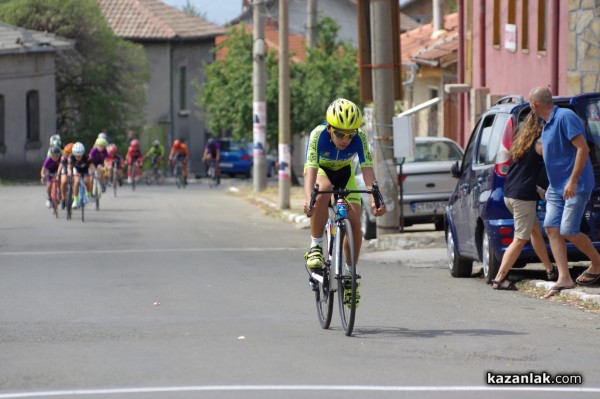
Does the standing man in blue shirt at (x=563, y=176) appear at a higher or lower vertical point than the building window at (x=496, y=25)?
lower

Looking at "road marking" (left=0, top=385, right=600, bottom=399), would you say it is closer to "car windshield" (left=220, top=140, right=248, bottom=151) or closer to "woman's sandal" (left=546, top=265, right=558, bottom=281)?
"woman's sandal" (left=546, top=265, right=558, bottom=281)

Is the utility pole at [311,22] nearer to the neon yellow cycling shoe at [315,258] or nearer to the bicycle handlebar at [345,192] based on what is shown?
the neon yellow cycling shoe at [315,258]

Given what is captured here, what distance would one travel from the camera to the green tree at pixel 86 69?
179 ft

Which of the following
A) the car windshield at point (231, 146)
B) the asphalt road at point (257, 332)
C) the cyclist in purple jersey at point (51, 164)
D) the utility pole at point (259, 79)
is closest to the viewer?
the asphalt road at point (257, 332)

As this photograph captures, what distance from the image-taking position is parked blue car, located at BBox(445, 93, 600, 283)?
13141 millimetres

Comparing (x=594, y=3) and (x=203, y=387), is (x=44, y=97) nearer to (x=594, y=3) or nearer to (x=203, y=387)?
(x=594, y=3)

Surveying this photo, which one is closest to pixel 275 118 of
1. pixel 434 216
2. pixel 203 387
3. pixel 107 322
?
pixel 434 216

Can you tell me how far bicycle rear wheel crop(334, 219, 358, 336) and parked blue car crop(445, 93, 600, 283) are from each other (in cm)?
294

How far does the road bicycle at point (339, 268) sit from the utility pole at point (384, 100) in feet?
31.8

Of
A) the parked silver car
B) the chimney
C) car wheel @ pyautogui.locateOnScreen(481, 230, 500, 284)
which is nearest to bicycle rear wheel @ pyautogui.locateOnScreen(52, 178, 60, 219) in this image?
the parked silver car

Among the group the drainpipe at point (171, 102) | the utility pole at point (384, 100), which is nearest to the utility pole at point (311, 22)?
the drainpipe at point (171, 102)

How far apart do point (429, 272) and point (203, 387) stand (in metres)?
8.33

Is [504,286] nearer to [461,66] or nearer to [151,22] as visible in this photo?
[461,66]

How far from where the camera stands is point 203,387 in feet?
25.5
